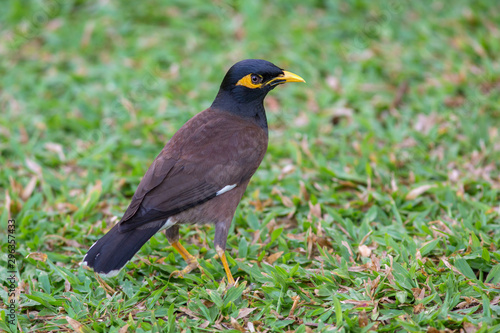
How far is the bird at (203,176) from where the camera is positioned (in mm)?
4105

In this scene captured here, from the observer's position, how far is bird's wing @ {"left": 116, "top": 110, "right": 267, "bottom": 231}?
13.7ft

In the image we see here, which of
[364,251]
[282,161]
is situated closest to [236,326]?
[364,251]

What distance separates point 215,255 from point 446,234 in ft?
5.94

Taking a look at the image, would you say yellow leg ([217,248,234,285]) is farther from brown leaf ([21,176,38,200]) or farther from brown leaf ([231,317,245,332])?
brown leaf ([21,176,38,200])

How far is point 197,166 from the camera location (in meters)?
4.41

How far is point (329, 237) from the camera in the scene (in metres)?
4.77

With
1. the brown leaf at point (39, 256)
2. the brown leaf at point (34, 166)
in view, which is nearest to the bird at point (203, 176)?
the brown leaf at point (39, 256)

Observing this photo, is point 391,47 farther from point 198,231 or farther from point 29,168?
point 29,168

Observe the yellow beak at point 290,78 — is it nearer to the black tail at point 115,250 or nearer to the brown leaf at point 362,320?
the black tail at point 115,250

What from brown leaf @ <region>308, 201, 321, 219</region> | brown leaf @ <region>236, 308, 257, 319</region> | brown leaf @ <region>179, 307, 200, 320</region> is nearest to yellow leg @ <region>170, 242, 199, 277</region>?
brown leaf @ <region>179, 307, 200, 320</region>

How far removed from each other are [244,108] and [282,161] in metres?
1.34

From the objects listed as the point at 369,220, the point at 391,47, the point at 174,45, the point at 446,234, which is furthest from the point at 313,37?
the point at 446,234

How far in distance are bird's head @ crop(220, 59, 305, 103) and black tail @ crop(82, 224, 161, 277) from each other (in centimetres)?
141

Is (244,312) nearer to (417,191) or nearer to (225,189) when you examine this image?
(225,189)
